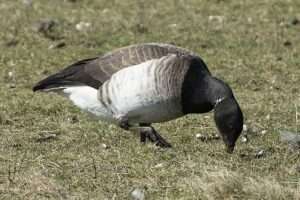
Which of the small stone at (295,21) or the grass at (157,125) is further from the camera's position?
the small stone at (295,21)

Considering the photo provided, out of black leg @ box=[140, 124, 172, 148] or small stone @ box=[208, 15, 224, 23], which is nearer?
black leg @ box=[140, 124, 172, 148]

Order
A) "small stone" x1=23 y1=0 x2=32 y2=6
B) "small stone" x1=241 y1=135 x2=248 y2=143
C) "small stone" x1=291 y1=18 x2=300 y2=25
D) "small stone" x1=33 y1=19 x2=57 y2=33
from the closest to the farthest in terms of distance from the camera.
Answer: "small stone" x1=241 y1=135 x2=248 y2=143
"small stone" x1=33 y1=19 x2=57 y2=33
"small stone" x1=291 y1=18 x2=300 y2=25
"small stone" x1=23 y1=0 x2=32 y2=6

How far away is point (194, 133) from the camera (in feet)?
28.5

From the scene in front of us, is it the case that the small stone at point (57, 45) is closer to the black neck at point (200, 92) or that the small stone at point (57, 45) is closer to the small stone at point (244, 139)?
the small stone at point (244, 139)

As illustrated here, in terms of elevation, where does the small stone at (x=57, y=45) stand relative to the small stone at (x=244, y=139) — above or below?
below

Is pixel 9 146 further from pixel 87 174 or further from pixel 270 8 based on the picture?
pixel 270 8

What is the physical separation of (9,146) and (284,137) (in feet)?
8.01

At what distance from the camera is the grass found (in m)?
6.58

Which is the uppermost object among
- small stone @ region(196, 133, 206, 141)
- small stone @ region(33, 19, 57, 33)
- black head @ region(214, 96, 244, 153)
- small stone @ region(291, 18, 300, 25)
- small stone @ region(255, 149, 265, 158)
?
black head @ region(214, 96, 244, 153)

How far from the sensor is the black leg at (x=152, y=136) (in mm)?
7895

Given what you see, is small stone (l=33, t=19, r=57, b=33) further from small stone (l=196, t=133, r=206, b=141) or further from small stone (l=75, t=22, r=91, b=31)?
small stone (l=196, t=133, r=206, b=141)

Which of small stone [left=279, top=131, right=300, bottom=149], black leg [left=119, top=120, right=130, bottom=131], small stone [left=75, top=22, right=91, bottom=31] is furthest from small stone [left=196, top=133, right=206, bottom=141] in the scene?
small stone [left=75, top=22, right=91, bottom=31]

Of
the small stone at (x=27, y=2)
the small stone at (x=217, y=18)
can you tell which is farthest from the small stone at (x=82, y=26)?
the small stone at (x=217, y=18)

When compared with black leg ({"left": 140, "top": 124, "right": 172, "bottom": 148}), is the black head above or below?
above
